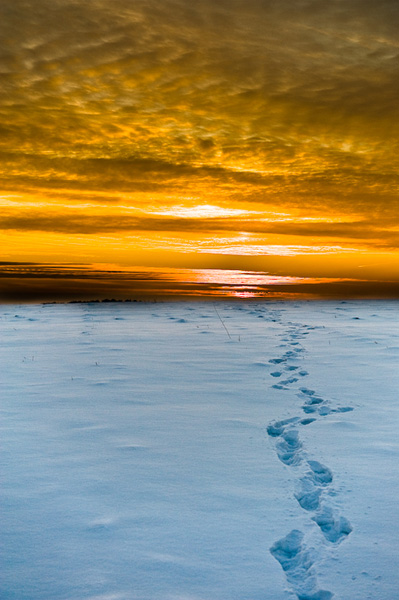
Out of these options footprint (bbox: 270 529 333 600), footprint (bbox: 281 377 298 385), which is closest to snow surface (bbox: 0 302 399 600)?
footprint (bbox: 270 529 333 600)

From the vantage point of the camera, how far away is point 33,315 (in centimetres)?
1491

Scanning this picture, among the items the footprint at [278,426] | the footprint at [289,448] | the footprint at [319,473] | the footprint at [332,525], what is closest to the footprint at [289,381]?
the footprint at [278,426]

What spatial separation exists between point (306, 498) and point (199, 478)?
861mm

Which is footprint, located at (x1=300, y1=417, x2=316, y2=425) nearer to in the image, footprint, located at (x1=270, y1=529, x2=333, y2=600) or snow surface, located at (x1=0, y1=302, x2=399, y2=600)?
snow surface, located at (x1=0, y1=302, x2=399, y2=600)

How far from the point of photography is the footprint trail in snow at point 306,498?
2.63 meters

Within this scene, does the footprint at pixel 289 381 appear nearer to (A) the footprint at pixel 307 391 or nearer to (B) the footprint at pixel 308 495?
(A) the footprint at pixel 307 391

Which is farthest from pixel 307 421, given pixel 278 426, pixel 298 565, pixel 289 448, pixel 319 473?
pixel 298 565

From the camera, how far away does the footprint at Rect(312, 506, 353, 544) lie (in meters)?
2.95

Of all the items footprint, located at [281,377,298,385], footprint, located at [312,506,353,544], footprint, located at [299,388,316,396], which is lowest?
footprint, located at [281,377,298,385]

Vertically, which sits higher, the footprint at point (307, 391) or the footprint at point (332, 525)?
the footprint at point (332, 525)

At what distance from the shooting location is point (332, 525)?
10.1 feet

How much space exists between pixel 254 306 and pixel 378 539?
1577cm

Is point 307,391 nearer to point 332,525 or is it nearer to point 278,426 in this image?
point 278,426

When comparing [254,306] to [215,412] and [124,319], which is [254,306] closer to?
[124,319]
